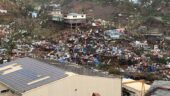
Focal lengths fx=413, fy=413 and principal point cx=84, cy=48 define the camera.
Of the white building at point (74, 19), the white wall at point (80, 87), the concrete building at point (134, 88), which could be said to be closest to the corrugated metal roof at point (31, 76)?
the white wall at point (80, 87)

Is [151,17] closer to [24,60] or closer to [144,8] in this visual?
[144,8]

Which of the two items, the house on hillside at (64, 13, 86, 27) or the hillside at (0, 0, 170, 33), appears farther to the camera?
the hillside at (0, 0, 170, 33)

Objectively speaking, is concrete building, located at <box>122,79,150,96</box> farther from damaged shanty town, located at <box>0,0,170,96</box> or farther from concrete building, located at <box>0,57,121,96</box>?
concrete building, located at <box>0,57,121,96</box>

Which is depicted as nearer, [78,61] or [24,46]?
[78,61]

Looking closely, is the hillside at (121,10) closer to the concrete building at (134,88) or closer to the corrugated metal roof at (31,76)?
the concrete building at (134,88)

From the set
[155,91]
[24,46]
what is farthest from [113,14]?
[155,91]

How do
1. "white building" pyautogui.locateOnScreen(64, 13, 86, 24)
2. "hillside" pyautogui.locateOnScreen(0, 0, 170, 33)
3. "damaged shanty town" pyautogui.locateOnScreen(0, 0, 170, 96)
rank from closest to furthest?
"damaged shanty town" pyautogui.locateOnScreen(0, 0, 170, 96) → "white building" pyautogui.locateOnScreen(64, 13, 86, 24) → "hillside" pyautogui.locateOnScreen(0, 0, 170, 33)

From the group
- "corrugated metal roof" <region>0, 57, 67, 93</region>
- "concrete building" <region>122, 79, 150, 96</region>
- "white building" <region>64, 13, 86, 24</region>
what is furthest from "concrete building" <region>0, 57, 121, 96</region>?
"white building" <region>64, 13, 86, 24</region>

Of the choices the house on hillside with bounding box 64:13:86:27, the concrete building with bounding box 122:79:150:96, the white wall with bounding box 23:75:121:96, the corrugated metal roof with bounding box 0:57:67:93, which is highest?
the house on hillside with bounding box 64:13:86:27
